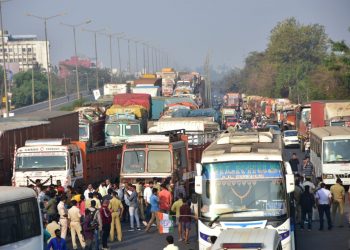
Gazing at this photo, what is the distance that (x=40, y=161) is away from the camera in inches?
1246

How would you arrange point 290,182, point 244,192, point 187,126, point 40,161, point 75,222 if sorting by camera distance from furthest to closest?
1. point 187,126
2. point 40,161
3. point 75,222
4. point 244,192
5. point 290,182

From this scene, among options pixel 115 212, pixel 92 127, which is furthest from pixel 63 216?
pixel 92 127

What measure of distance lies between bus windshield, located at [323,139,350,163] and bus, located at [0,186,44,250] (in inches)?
643

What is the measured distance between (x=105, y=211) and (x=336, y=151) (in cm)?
1229

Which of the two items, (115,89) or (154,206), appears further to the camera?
(115,89)

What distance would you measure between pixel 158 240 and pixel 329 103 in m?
28.1

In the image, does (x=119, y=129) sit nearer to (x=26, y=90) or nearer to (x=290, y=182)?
(x=290, y=182)

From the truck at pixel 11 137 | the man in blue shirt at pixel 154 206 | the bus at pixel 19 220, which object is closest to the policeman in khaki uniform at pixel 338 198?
the man in blue shirt at pixel 154 206

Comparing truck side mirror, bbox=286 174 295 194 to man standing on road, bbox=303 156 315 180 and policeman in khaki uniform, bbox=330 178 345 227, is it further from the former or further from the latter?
man standing on road, bbox=303 156 315 180

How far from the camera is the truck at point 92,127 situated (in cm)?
4909

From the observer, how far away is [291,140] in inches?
2470

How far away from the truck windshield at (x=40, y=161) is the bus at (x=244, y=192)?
37.8 feet

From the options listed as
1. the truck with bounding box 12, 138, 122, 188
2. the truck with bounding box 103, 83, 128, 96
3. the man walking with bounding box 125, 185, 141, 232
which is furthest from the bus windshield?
the truck with bounding box 103, 83, 128, 96

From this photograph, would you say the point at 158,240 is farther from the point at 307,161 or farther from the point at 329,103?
the point at 329,103
